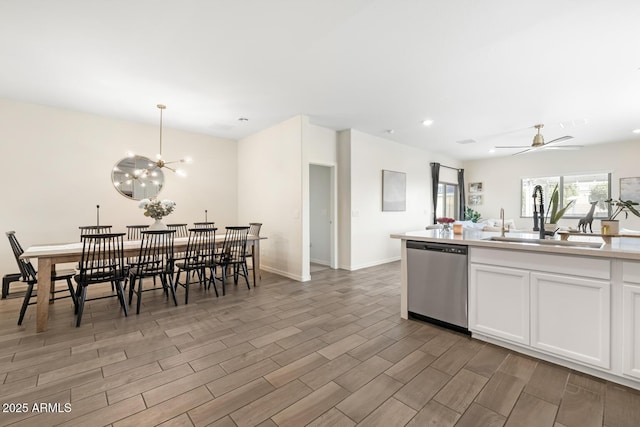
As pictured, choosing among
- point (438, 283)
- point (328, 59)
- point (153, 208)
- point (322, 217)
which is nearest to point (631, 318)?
point (438, 283)

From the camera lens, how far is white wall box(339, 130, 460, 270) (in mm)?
5508

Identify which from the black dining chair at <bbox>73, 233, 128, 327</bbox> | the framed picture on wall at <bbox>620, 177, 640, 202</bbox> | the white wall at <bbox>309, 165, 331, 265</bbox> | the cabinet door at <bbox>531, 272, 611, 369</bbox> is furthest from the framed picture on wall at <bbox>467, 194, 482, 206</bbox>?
the black dining chair at <bbox>73, 233, 128, 327</bbox>

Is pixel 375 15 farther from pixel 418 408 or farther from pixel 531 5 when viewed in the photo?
pixel 418 408

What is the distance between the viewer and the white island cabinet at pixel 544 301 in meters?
1.92

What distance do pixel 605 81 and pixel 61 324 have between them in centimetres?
689

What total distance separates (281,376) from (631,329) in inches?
93.8

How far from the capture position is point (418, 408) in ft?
5.47

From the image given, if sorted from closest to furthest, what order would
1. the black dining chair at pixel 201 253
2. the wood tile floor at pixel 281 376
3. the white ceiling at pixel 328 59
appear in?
1. the wood tile floor at pixel 281 376
2. the white ceiling at pixel 328 59
3. the black dining chair at pixel 201 253

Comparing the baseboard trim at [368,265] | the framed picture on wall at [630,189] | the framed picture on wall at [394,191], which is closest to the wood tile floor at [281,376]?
the baseboard trim at [368,265]

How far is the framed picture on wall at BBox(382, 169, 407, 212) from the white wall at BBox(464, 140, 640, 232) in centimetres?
376

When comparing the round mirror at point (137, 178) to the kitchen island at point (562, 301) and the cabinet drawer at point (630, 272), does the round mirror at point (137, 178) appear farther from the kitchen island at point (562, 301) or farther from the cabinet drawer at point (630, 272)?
the cabinet drawer at point (630, 272)

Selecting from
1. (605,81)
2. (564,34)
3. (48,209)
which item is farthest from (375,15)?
(48,209)

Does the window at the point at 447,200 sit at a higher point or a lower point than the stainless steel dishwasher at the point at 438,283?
higher

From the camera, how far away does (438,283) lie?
2.77 meters
